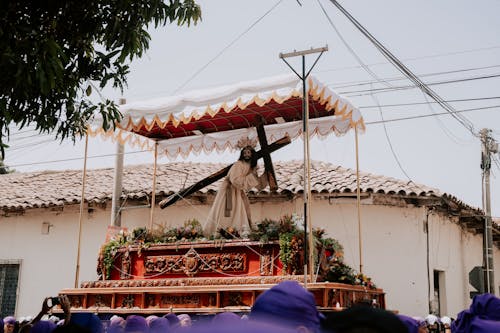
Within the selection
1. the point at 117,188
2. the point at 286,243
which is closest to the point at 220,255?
the point at 286,243

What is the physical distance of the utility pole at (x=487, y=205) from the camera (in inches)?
698

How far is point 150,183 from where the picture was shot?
18.1 m

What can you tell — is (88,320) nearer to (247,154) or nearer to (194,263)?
(194,263)

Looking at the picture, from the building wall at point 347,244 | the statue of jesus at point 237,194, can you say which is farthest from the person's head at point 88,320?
the building wall at point 347,244

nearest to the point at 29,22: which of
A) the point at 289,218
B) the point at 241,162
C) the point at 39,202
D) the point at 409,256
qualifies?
the point at 289,218

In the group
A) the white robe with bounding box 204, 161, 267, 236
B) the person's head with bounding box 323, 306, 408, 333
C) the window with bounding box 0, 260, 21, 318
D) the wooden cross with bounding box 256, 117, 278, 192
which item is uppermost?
the wooden cross with bounding box 256, 117, 278, 192

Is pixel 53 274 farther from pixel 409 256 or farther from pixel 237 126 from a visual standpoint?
pixel 409 256

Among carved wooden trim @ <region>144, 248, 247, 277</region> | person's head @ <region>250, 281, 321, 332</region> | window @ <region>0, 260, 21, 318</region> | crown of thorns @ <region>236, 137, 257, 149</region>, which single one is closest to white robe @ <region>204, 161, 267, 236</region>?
crown of thorns @ <region>236, 137, 257, 149</region>

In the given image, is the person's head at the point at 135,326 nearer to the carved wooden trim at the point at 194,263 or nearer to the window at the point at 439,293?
the carved wooden trim at the point at 194,263

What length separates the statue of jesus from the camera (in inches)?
448

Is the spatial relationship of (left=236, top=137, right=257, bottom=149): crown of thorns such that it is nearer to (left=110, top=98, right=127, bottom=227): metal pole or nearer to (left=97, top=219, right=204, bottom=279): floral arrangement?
(left=97, top=219, right=204, bottom=279): floral arrangement

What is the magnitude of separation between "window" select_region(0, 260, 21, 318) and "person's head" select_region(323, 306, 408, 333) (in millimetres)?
18076

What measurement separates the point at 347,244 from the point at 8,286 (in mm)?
10086

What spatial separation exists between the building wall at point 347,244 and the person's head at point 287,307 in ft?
36.6
